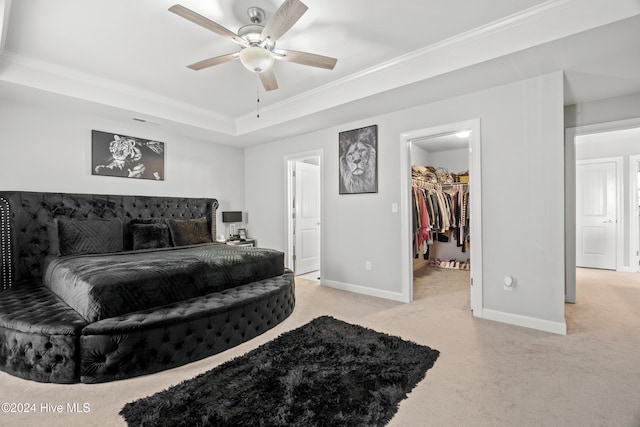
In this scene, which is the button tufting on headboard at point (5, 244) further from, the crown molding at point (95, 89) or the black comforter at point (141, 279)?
the crown molding at point (95, 89)

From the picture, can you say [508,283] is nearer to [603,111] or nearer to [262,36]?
[603,111]

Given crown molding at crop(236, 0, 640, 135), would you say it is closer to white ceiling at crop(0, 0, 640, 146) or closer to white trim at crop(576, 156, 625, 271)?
white ceiling at crop(0, 0, 640, 146)

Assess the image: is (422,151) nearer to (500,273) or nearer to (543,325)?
(500,273)

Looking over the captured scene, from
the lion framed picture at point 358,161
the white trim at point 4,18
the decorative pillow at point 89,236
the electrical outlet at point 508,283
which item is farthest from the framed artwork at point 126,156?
the electrical outlet at point 508,283

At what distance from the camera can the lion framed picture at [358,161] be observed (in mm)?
3959

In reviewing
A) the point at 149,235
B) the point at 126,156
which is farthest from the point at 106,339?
the point at 126,156

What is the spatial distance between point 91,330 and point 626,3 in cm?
410

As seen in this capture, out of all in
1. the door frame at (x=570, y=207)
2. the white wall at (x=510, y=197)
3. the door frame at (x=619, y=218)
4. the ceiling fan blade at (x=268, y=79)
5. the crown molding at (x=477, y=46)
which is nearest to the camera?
the crown molding at (x=477, y=46)

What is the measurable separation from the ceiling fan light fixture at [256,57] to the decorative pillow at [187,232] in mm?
2718

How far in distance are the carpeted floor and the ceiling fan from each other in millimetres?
2319

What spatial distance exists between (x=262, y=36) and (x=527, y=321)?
344 centimetres

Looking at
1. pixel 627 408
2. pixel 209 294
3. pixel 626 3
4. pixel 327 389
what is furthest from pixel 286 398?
pixel 626 3

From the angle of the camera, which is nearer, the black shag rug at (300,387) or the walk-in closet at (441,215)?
the black shag rug at (300,387)

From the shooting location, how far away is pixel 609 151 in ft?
17.9
